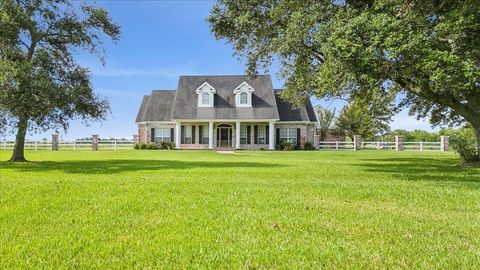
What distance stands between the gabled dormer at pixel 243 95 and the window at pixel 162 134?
764 centimetres

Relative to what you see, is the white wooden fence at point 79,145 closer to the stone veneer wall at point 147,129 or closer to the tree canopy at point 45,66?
the stone veneer wall at point 147,129

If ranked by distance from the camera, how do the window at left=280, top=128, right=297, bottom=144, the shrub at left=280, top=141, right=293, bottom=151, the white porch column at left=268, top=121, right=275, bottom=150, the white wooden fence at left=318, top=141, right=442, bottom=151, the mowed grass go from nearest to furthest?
the mowed grass < the white porch column at left=268, top=121, right=275, bottom=150 < the shrub at left=280, top=141, right=293, bottom=151 < the window at left=280, top=128, right=297, bottom=144 < the white wooden fence at left=318, top=141, right=442, bottom=151

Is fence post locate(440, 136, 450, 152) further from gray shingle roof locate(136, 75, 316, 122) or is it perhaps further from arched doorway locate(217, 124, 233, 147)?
arched doorway locate(217, 124, 233, 147)

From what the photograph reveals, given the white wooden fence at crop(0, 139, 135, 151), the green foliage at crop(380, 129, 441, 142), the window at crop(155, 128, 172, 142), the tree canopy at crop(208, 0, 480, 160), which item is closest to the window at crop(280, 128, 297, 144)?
the window at crop(155, 128, 172, 142)

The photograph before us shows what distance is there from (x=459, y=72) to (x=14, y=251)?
443 inches

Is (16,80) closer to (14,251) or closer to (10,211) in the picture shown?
(10,211)

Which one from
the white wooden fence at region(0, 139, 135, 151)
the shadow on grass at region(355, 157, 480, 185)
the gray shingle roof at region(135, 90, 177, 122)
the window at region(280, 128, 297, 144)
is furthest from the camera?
the white wooden fence at region(0, 139, 135, 151)

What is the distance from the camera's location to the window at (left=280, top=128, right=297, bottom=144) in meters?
37.4

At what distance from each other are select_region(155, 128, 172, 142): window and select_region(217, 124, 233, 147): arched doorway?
5062mm

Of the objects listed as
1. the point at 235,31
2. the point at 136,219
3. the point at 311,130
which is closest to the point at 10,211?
the point at 136,219

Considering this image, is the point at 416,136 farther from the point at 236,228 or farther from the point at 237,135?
the point at 236,228

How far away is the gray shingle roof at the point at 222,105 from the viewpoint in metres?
36.5

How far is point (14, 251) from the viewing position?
402 cm

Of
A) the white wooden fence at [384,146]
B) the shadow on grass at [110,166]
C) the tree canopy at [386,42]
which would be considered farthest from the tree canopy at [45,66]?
the white wooden fence at [384,146]
